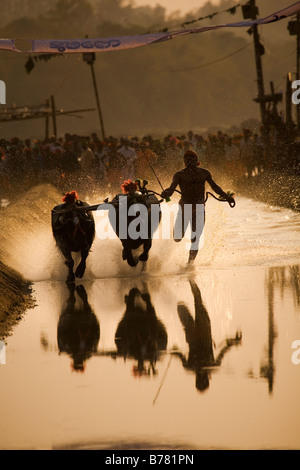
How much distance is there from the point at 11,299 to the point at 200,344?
14.0 feet

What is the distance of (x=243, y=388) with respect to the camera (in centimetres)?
902

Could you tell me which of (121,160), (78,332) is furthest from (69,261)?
(121,160)

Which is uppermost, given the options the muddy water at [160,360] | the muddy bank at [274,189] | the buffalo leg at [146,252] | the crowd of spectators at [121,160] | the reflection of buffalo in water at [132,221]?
the crowd of spectators at [121,160]

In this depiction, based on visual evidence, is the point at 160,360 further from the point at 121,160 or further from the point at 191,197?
the point at 121,160

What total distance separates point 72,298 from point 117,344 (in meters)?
4.01

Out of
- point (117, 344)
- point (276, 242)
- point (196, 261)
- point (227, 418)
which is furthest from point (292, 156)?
point (227, 418)

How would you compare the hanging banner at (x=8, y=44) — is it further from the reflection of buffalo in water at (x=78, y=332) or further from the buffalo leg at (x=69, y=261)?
the reflection of buffalo in water at (x=78, y=332)

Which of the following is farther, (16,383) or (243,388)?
(16,383)

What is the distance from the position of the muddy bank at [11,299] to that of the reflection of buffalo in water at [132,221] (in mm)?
1508

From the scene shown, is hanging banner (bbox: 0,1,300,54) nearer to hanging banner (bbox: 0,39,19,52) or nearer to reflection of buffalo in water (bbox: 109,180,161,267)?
hanging banner (bbox: 0,39,19,52)

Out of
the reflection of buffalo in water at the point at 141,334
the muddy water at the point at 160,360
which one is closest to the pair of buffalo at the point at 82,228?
the muddy water at the point at 160,360

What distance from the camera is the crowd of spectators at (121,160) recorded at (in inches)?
1647

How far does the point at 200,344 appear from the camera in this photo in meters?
11.0

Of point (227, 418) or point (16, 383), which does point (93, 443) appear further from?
point (16, 383)
